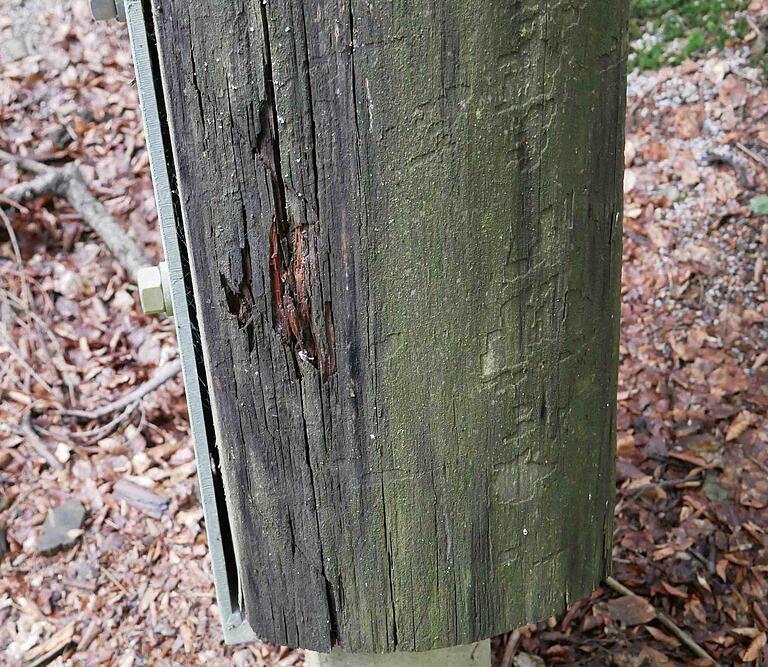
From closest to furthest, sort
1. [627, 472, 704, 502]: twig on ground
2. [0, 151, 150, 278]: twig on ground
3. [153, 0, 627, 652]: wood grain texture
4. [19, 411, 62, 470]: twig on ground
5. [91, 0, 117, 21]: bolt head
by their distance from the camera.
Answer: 1. [153, 0, 627, 652]: wood grain texture
2. [91, 0, 117, 21]: bolt head
3. [627, 472, 704, 502]: twig on ground
4. [19, 411, 62, 470]: twig on ground
5. [0, 151, 150, 278]: twig on ground

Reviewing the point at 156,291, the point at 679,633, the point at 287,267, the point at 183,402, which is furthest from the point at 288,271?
the point at 183,402

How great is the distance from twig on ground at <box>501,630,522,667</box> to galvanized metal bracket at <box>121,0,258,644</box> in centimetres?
132

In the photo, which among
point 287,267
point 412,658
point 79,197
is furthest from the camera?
point 79,197

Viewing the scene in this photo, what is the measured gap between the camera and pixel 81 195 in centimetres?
387

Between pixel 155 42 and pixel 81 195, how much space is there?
2.99m

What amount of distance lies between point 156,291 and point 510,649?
185cm

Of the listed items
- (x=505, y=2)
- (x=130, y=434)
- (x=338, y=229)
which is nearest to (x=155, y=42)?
(x=338, y=229)

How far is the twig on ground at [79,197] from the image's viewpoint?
12.2 feet

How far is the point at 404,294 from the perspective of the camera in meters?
1.16

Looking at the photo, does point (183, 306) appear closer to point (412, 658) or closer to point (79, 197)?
point (412, 658)

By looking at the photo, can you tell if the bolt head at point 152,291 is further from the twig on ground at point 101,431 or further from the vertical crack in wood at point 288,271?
the twig on ground at point 101,431

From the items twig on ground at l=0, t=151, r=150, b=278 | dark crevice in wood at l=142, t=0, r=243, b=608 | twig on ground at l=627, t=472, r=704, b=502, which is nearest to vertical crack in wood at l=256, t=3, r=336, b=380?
dark crevice in wood at l=142, t=0, r=243, b=608

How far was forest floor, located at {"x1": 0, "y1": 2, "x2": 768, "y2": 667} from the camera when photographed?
270 centimetres

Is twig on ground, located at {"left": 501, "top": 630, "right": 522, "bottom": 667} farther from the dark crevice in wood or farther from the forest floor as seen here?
the dark crevice in wood
